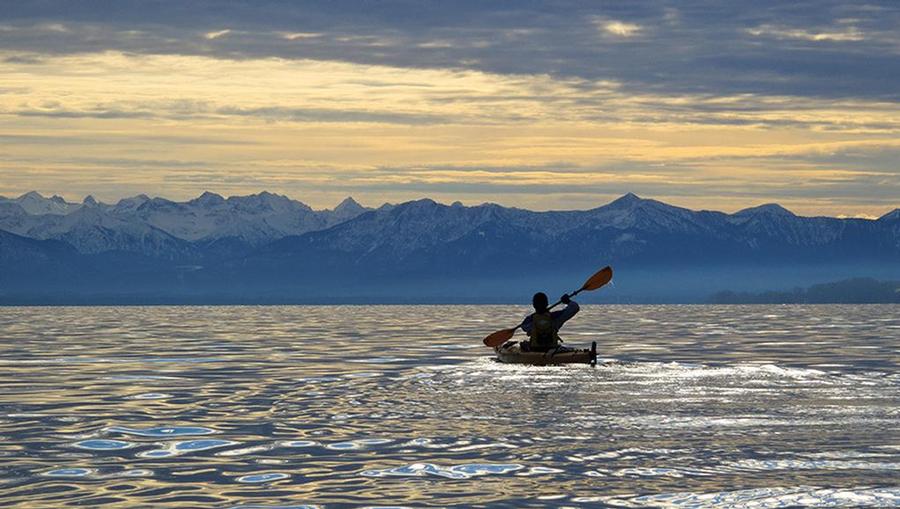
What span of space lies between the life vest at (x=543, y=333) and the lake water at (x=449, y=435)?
1.03 m

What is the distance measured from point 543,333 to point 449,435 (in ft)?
82.9

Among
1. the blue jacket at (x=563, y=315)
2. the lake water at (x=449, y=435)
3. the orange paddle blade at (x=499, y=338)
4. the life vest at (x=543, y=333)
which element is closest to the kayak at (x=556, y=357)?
the life vest at (x=543, y=333)

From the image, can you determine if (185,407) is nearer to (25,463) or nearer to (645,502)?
(25,463)

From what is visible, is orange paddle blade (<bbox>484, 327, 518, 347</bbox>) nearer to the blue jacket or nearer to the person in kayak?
the blue jacket

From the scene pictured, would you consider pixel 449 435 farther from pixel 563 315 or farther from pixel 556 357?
pixel 563 315

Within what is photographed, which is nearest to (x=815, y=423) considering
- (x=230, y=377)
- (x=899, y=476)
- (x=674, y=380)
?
(x=899, y=476)

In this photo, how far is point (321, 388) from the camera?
47.0 metres

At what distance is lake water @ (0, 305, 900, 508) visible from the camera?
80.7 ft

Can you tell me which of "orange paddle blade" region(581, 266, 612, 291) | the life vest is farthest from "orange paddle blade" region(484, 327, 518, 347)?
the life vest

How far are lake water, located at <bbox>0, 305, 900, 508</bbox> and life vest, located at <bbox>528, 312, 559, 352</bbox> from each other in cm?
103

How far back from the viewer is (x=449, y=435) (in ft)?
107

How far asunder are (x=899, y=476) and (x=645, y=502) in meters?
5.63

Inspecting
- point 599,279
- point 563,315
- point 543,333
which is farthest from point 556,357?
point 599,279

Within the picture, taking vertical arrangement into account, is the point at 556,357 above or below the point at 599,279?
below
